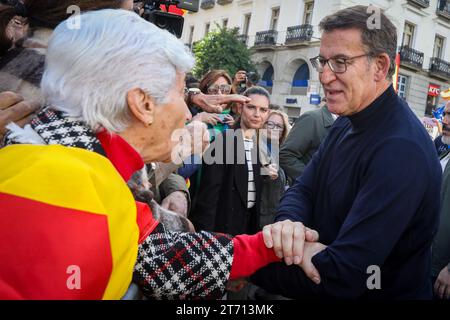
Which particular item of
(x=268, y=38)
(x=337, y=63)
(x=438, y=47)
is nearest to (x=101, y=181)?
(x=337, y=63)

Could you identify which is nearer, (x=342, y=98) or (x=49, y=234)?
(x=49, y=234)

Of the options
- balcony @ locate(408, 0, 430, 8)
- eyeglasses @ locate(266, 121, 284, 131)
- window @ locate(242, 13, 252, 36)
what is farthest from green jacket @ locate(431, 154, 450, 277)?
window @ locate(242, 13, 252, 36)

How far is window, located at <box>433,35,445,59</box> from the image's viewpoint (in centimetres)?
2627

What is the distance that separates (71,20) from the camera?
141cm

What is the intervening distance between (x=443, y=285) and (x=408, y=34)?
25.7 metres

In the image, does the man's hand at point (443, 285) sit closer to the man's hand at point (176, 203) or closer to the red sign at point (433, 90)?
the man's hand at point (176, 203)

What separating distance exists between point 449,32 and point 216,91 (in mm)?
26991

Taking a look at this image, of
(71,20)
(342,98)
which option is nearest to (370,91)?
(342,98)

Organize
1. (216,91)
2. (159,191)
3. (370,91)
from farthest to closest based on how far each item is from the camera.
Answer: (216,91), (159,191), (370,91)

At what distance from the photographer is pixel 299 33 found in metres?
23.8

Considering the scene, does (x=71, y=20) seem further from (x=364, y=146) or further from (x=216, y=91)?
(x=216, y=91)

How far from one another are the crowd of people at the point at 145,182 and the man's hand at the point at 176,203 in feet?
3.00

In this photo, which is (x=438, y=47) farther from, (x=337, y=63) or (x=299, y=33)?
(x=337, y=63)

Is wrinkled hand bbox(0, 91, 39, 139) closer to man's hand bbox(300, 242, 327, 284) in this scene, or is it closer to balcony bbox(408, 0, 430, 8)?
man's hand bbox(300, 242, 327, 284)
